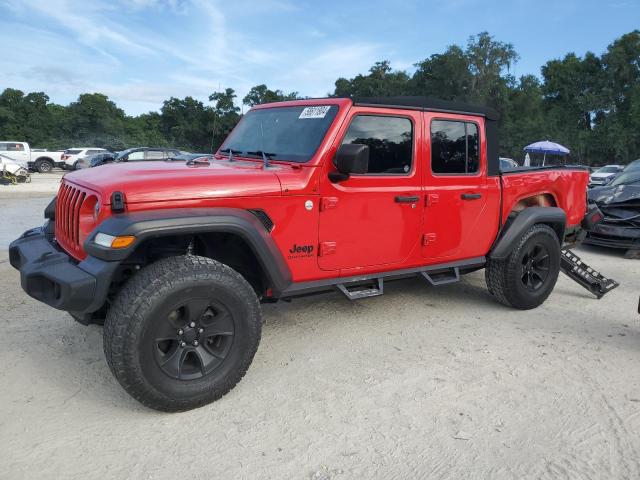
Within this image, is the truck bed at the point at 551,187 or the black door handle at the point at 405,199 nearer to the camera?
the black door handle at the point at 405,199

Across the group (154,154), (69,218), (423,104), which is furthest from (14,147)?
(423,104)

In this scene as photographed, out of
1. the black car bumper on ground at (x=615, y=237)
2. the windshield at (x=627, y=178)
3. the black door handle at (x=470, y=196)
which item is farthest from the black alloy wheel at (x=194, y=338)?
the windshield at (x=627, y=178)

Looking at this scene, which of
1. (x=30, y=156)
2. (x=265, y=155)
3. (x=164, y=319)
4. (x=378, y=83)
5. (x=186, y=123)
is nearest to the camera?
(x=164, y=319)

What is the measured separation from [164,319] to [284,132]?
5.67 feet

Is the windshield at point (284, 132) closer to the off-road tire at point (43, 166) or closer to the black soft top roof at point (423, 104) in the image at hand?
the black soft top roof at point (423, 104)

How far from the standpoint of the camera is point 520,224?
4.57m

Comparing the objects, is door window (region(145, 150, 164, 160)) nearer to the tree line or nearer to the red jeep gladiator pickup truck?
the red jeep gladiator pickup truck

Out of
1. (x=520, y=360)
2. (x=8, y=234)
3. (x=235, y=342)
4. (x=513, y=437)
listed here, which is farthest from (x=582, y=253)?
(x=8, y=234)

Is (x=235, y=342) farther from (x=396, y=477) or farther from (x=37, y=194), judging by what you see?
(x=37, y=194)

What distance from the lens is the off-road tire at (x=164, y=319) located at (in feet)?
8.86

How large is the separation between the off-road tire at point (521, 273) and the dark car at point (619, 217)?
319 cm

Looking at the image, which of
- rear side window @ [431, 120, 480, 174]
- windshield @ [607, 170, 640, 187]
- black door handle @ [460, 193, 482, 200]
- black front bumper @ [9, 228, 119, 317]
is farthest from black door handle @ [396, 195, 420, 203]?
windshield @ [607, 170, 640, 187]

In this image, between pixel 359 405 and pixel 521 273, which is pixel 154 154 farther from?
pixel 359 405

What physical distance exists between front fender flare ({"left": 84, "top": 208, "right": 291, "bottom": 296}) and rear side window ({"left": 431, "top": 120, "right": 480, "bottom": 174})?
5.35 ft
